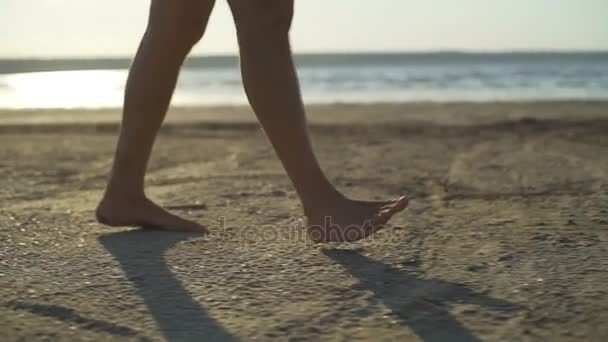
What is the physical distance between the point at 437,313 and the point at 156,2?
101cm

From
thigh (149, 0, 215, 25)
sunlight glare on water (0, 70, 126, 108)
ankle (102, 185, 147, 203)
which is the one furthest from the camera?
sunlight glare on water (0, 70, 126, 108)

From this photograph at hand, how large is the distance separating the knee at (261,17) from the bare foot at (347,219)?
0.41 meters

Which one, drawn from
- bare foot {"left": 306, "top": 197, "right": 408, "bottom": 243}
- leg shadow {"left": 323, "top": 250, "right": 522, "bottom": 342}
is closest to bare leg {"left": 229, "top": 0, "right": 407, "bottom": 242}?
bare foot {"left": 306, "top": 197, "right": 408, "bottom": 243}

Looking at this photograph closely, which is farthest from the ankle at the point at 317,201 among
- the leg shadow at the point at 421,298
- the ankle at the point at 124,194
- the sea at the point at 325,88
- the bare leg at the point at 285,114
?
the sea at the point at 325,88

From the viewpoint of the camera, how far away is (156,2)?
5.52 feet

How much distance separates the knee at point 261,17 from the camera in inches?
60.8

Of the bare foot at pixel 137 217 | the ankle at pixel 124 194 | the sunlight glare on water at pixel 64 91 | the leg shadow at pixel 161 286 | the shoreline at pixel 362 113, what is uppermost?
the sunlight glare on water at pixel 64 91

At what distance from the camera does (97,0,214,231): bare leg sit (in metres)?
1.69

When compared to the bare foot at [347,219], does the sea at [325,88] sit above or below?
above

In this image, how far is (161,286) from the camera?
1.33 m

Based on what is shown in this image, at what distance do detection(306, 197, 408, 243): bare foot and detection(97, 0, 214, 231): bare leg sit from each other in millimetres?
354

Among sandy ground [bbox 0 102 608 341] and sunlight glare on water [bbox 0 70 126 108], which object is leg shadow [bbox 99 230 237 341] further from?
sunlight glare on water [bbox 0 70 126 108]

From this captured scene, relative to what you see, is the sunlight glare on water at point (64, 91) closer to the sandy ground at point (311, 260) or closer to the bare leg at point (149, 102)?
the sandy ground at point (311, 260)

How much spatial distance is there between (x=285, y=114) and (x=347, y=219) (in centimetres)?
27
